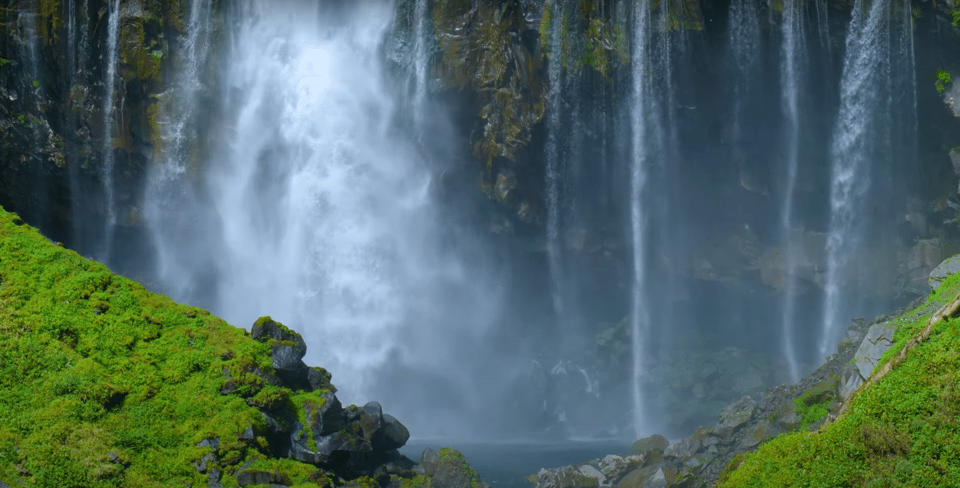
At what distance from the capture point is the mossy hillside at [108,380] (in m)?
13.4

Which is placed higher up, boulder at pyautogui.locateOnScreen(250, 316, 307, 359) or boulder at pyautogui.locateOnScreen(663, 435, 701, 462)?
boulder at pyautogui.locateOnScreen(250, 316, 307, 359)

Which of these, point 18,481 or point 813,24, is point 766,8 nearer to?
point 813,24

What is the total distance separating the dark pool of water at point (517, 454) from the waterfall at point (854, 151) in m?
11.6

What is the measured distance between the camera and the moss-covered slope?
13594mm

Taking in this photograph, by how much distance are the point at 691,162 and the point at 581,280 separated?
7.71 meters

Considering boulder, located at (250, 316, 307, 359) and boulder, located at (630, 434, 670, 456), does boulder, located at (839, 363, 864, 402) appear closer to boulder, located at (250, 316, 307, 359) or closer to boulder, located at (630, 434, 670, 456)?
boulder, located at (630, 434, 670, 456)

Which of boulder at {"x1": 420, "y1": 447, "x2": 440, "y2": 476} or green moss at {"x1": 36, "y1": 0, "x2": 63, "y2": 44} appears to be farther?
green moss at {"x1": 36, "y1": 0, "x2": 63, "y2": 44}

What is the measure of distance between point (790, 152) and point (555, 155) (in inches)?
411

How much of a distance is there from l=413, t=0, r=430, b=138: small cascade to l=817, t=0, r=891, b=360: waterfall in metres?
17.8

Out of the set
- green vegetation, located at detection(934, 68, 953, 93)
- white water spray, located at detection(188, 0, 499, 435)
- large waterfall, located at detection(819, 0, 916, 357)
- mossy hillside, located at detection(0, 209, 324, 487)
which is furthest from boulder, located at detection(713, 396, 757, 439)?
white water spray, located at detection(188, 0, 499, 435)

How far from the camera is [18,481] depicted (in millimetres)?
12453

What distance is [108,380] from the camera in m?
15.0

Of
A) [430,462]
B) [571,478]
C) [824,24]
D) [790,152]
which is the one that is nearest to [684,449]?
[571,478]

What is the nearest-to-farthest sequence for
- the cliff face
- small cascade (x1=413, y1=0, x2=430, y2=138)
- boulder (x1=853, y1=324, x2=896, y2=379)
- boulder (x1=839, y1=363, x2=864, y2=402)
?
boulder (x1=853, y1=324, x2=896, y2=379)
boulder (x1=839, y1=363, x2=864, y2=402)
the cliff face
small cascade (x1=413, y1=0, x2=430, y2=138)
